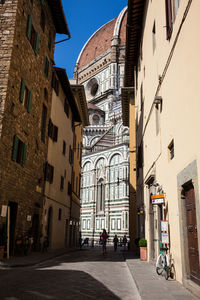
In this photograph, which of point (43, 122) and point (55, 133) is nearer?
point (43, 122)

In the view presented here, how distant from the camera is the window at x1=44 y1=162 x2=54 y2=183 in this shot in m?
17.8

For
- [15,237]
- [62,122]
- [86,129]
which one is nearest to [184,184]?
A: [15,237]

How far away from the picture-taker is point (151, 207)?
13008mm

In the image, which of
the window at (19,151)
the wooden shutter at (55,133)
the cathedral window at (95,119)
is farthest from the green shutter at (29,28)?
the cathedral window at (95,119)

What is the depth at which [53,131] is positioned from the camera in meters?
19.4

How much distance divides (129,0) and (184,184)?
11.4 metres

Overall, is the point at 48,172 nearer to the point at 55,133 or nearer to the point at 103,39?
the point at 55,133

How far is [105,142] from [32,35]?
39.6 m

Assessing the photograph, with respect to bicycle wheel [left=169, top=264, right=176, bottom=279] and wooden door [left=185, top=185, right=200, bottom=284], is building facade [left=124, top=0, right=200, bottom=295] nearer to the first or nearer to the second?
wooden door [left=185, top=185, right=200, bottom=284]

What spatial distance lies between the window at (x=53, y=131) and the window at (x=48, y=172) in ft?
6.17

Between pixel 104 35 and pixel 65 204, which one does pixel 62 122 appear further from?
pixel 104 35

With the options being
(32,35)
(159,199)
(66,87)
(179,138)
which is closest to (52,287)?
(159,199)

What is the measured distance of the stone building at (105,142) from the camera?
1722 inches

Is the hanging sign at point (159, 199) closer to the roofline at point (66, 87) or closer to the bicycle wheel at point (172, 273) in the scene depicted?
the bicycle wheel at point (172, 273)
